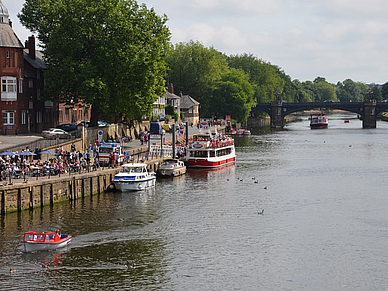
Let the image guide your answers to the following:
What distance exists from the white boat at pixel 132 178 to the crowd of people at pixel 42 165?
133 inches

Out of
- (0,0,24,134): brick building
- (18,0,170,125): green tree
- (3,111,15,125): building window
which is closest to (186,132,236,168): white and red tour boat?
(18,0,170,125): green tree

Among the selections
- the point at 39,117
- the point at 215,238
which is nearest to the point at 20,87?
the point at 39,117

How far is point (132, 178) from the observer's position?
2758 inches

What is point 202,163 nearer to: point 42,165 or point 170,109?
point 42,165

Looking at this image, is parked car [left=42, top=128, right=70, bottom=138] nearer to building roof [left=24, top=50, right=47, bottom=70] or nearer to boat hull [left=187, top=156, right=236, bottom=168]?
building roof [left=24, top=50, right=47, bottom=70]

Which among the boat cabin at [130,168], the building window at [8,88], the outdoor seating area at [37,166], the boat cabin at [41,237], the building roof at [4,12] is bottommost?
the boat cabin at [41,237]

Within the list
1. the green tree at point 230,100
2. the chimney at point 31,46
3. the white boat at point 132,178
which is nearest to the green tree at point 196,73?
the green tree at point 230,100

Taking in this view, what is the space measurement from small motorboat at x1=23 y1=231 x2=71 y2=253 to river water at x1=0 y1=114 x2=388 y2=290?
1.92ft

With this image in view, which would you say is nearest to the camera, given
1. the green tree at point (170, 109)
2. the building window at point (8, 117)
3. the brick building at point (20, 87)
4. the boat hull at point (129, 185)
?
the boat hull at point (129, 185)

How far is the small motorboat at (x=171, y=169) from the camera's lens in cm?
8300

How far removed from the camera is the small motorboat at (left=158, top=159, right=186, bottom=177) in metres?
83.0

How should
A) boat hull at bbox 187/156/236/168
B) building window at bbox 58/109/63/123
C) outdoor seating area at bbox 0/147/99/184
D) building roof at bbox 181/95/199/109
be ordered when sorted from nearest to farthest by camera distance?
outdoor seating area at bbox 0/147/99/184 → boat hull at bbox 187/156/236/168 → building window at bbox 58/109/63/123 → building roof at bbox 181/95/199/109

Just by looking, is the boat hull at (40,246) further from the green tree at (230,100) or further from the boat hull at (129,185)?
the green tree at (230,100)

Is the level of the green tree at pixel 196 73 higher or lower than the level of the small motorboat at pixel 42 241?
Result: higher
